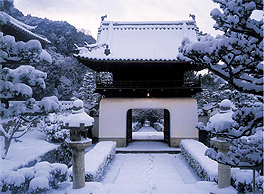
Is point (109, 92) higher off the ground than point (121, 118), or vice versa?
point (109, 92)

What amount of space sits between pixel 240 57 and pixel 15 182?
17.0 feet

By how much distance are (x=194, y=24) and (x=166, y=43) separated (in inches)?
119

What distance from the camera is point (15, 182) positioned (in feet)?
14.9

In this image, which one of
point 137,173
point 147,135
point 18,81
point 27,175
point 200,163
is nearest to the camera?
point 18,81

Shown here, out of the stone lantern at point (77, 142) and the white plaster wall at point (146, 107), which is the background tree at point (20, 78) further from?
the white plaster wall at point (146, 107)

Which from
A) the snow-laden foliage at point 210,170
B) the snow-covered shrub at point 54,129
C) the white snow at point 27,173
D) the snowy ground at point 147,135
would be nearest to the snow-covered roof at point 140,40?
the snow-laden foliage at point 210,170

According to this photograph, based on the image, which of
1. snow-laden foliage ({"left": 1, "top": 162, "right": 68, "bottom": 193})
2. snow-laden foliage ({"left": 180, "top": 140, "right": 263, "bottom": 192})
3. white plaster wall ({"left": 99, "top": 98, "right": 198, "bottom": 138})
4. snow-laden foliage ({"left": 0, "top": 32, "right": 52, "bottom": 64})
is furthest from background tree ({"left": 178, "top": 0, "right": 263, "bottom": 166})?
white plaster wall ({"left": 99, "top": 98, "right": 198, "bottom": 138})

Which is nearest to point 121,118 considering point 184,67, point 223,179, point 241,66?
point 184,67

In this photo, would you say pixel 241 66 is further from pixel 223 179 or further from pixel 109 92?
pixel 109 92

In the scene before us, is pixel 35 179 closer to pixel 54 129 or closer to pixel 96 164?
pixel 96 164

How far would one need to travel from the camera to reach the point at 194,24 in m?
14.7

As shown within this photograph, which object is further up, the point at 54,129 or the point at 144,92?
the point at 144,92

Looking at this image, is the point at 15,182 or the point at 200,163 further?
the point at 200,163

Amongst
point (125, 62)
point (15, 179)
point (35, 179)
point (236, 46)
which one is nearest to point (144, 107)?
point (125, 62)
